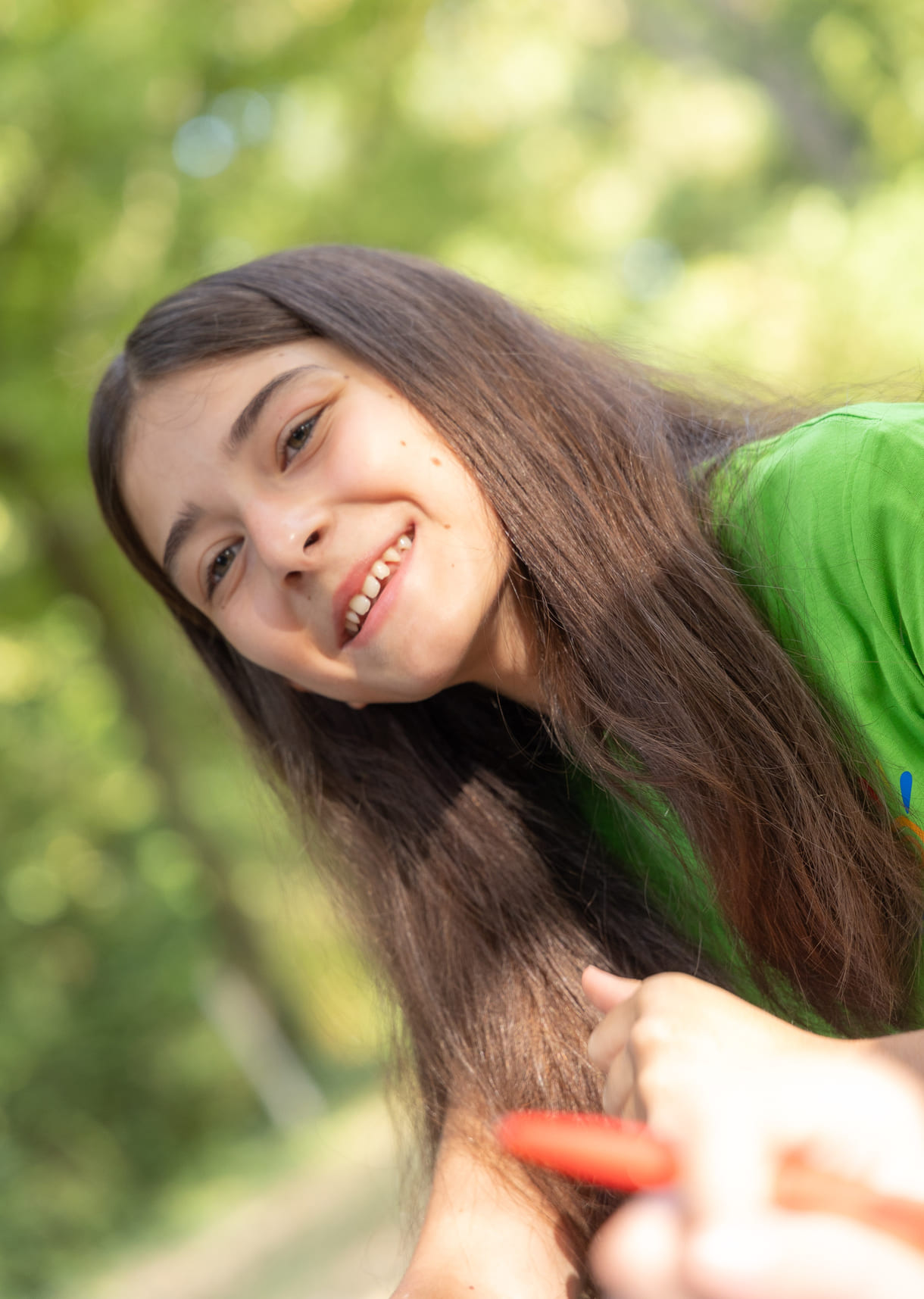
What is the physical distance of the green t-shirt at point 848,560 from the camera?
161cm

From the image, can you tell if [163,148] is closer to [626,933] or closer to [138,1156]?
[626,933]

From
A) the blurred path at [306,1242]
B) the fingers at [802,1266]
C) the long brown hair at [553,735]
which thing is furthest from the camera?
the blurred path at [306,1242]

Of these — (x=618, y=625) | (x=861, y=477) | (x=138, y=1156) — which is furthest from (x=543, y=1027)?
(x=138, y=1156)

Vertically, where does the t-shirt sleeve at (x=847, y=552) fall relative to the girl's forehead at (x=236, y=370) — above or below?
below

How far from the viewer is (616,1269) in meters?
0.89

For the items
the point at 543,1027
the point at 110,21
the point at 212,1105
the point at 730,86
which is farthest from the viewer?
the point at 730,86

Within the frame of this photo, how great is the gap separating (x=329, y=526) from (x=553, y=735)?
0.50 m

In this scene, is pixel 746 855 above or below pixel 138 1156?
above

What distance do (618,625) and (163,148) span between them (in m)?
5.43

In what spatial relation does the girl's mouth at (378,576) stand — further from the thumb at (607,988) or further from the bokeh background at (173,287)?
the bokeh background at (173,287)

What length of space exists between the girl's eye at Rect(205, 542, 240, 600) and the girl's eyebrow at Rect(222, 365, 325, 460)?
0.18 meters

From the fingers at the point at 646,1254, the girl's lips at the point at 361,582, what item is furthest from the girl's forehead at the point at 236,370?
the fingers at the point at 646,1254

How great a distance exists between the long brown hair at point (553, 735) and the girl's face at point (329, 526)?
59 millimetres

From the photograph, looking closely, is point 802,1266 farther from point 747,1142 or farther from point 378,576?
point 378,576
